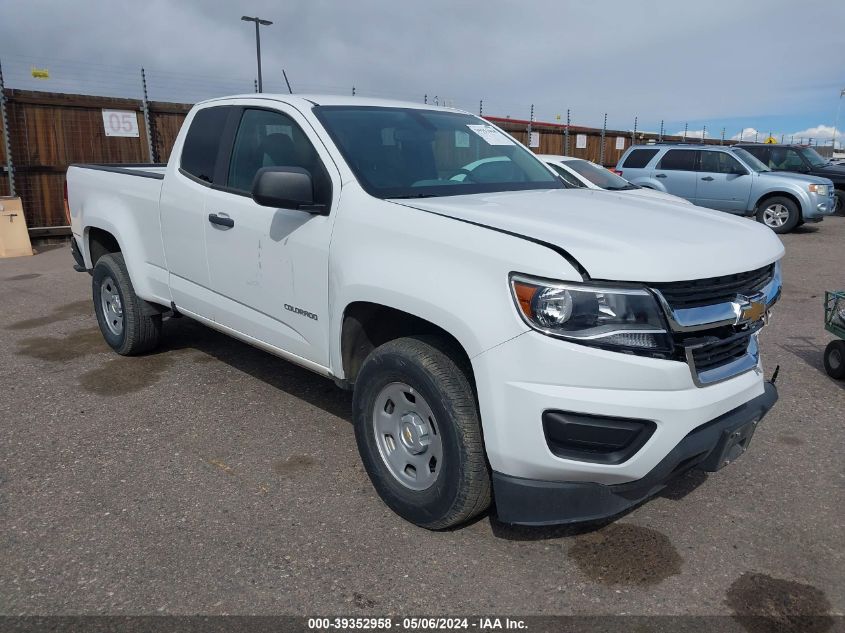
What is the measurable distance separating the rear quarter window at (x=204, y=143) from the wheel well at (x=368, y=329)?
1589 millimetres

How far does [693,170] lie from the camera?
585 inches

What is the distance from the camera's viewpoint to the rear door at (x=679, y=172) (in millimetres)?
14867

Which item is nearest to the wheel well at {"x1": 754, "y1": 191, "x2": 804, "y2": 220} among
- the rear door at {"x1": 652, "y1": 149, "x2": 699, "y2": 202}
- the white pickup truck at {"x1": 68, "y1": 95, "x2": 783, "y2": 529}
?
the rear door at {"x1": 652, "y1": 149, "x2": 699, "y2": 202}

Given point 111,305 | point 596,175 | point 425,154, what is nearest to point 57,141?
point 111,305

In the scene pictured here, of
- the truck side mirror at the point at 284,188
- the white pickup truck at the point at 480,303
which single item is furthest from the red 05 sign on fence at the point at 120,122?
the truck side mirror at the point at 284,188

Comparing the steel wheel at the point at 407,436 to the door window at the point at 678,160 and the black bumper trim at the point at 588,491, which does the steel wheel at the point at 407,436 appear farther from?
the door window at the point at 678,160

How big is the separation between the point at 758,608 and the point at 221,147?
11.9 ft

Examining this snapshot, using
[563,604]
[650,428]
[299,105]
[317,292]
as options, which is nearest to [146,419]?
[317,292]

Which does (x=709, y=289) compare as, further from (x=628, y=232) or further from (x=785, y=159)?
(x=785, y=159)

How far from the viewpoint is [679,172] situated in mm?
14969

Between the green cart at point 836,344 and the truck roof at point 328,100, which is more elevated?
the truck roof at point 328,100

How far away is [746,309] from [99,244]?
488 centimetres

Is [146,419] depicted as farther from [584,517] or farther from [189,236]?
[584,517]

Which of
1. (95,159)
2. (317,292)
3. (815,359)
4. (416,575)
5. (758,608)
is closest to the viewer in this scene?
(758,608)
